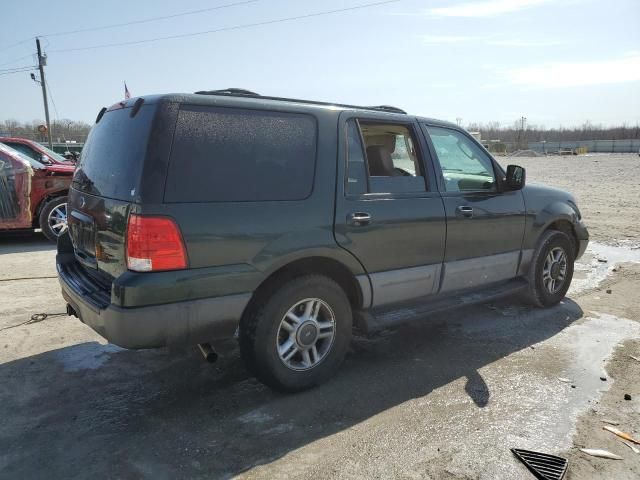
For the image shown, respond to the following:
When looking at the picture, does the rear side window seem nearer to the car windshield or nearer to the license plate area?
the license plate area

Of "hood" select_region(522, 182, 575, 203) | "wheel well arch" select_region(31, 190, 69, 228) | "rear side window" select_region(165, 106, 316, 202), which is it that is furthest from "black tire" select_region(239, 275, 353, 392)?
"wheel well arch" select_region(31, 190, 69, 228)

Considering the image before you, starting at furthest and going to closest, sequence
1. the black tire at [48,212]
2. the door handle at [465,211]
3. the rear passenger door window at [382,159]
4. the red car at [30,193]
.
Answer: the black tire at [48,212], the red car at [30,193], the door handle at [465,211], the rear passenger door window at [382,159]

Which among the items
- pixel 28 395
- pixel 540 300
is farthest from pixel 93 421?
pixel 540 300

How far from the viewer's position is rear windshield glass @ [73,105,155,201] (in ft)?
9.52

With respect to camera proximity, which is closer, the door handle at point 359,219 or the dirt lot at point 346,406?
the dirt lot at point 346,406

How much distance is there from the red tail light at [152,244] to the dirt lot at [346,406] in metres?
1.04

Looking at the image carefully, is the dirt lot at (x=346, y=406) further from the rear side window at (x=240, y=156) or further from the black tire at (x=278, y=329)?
the rear side window at (x=240, y=156)

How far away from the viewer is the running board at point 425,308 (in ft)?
12.3

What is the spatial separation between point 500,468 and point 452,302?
1733 millimetres

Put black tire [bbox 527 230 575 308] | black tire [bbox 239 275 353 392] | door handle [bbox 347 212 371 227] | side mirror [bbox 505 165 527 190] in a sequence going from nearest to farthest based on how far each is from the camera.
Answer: black tire [bbox 239 275 353 392] < door handle [bbox 347 212 371 227] < side mirror [bbox 505 165 527 190] < black tire [bbox 527 230 575 308]

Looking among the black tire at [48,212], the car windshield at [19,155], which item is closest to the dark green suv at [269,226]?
the black tire at [48,212]

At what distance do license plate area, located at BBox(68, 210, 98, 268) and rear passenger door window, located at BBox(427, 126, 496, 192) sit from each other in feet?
9.13

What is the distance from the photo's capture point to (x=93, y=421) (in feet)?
10.2

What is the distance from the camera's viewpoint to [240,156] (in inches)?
121
